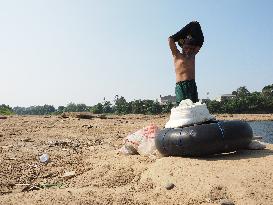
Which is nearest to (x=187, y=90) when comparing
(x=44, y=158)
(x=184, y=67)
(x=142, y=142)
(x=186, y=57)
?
(x=184, y=67)

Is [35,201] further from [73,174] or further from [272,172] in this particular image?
[272,172]

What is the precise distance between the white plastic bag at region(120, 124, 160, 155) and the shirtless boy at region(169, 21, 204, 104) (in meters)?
0.89

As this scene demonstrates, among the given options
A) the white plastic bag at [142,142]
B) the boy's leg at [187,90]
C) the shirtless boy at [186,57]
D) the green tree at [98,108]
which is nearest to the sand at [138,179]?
the white plastic bag at [142,142]

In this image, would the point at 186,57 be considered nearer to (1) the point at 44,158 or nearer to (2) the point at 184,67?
(2) the point at 184,67

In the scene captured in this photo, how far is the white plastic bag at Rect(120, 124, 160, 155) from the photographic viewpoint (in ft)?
24.9

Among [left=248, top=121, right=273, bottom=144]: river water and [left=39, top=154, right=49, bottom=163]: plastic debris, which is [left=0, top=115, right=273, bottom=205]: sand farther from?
[left=248, top=121, right=273, bottom=144]: river water

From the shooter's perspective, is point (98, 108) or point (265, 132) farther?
point (98, 108)

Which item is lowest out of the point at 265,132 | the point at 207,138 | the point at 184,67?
the point at 265,132

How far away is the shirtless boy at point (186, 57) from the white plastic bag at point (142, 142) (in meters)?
0.89

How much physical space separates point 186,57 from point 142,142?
203cm

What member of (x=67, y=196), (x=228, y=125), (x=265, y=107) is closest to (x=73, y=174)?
(x=67, y=196)

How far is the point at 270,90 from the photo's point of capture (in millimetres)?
79125

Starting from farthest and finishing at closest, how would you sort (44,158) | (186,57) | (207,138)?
1. (44,158)
2. (186,57)
3. (207,138)

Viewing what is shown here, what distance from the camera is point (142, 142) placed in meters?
7.80
